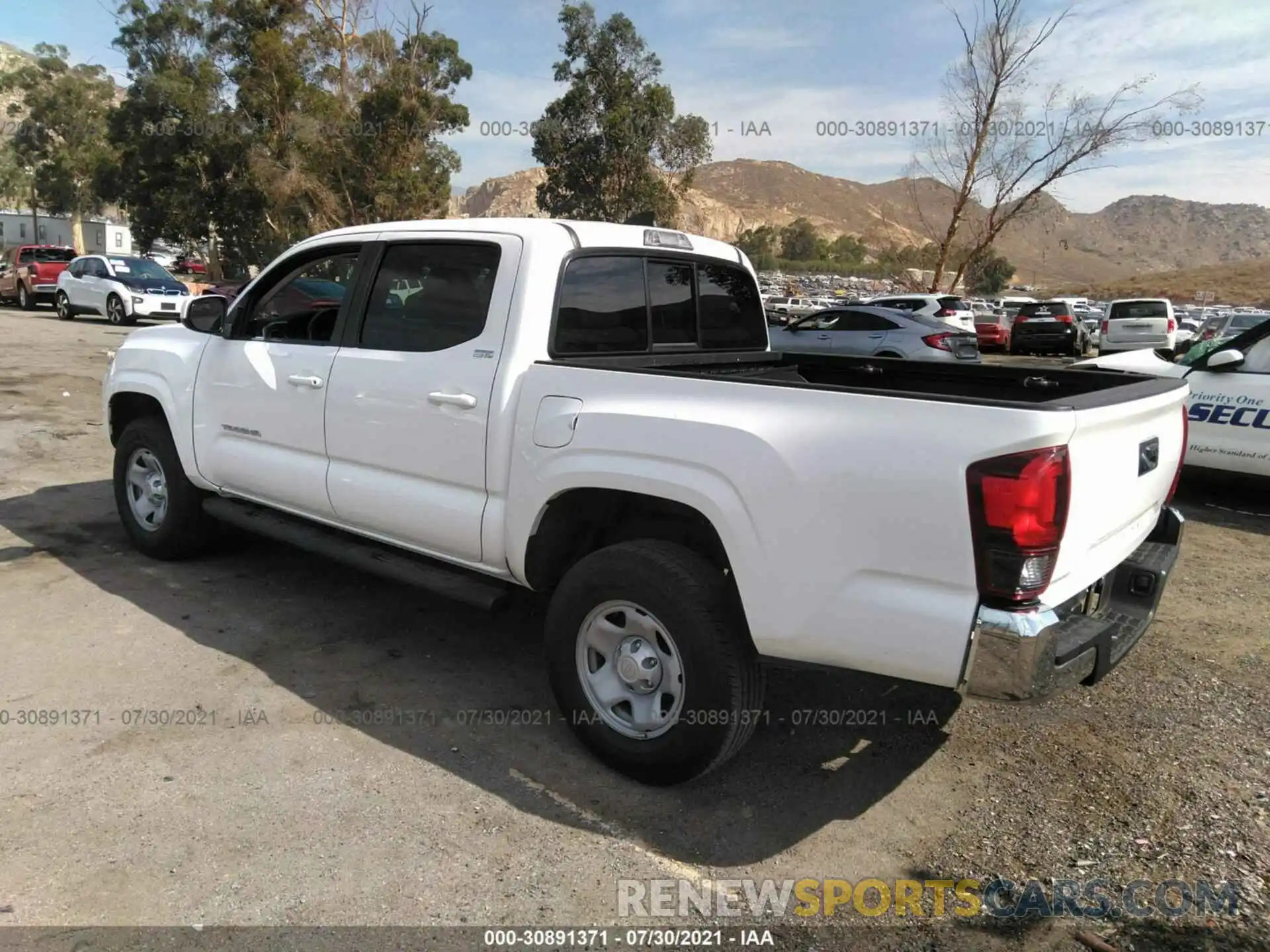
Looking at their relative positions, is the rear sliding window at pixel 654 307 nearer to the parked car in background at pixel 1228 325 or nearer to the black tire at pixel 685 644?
the black tire at pixel 685 644

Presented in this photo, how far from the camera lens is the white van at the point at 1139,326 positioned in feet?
73.4

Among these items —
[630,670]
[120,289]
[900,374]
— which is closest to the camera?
[630,670]

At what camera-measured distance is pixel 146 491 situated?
539 cm

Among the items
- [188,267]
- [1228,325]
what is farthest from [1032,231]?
[1228,325]

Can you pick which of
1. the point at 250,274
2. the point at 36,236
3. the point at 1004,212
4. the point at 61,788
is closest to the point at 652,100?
the point at 1004,212

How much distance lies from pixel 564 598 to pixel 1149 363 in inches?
270

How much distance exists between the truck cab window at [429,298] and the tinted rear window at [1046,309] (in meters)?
26.7

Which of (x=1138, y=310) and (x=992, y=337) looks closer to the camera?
(x=1138, y=310)

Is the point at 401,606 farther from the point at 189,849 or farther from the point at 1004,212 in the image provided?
the point at 1004,212

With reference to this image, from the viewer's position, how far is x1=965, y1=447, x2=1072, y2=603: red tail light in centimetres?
238

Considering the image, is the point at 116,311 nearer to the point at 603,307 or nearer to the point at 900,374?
the point at 603,307

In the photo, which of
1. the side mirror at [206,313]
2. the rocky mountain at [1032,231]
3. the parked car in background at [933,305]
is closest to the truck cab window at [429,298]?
the side mirror at [206,313]

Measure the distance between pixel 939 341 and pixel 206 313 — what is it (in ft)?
38.3

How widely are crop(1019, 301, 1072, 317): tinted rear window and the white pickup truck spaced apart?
999 inches
